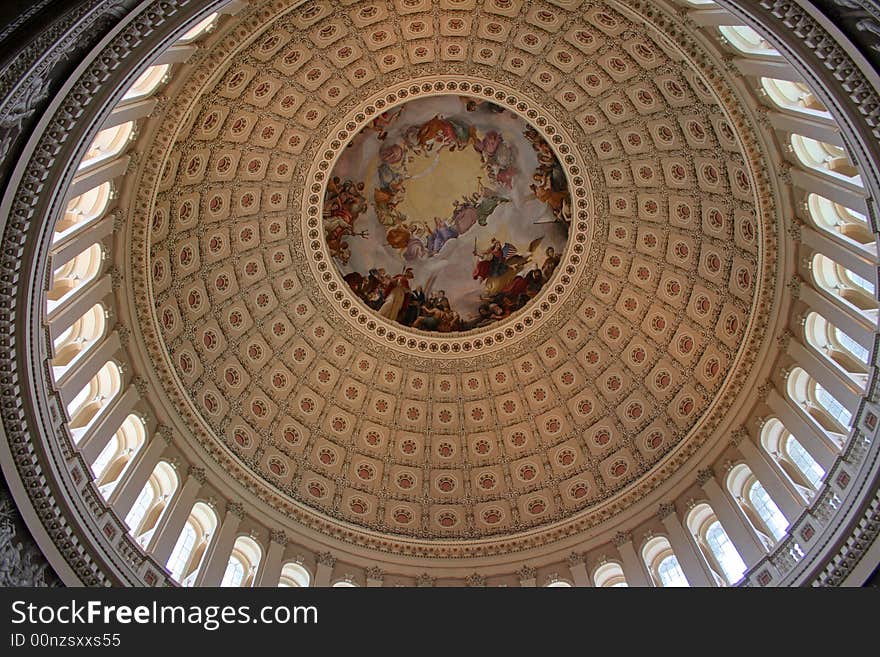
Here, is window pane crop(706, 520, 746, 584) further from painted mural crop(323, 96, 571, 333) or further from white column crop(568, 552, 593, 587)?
painted mural crop(323, 96, 571, 333)

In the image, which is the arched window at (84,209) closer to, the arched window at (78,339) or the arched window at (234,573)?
the arched window at (78,339)

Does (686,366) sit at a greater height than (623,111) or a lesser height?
lesser

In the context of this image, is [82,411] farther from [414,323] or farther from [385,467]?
[414,323]

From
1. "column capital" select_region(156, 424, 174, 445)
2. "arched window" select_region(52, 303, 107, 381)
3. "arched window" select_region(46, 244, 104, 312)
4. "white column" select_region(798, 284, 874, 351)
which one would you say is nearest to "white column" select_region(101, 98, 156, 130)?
"arched window" select_region(46, 244, 104, 312)

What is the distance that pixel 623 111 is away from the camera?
26484 millimetres

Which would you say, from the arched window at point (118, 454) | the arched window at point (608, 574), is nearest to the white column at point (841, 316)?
the arched window at point (608, 574)

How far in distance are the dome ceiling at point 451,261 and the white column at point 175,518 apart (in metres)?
1.56

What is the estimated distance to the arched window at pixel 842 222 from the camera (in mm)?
18406

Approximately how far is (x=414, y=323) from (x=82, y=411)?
14858 millimetres

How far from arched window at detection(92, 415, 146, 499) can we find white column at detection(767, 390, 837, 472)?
17501mm

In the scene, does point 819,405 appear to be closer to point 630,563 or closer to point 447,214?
point 630,563
